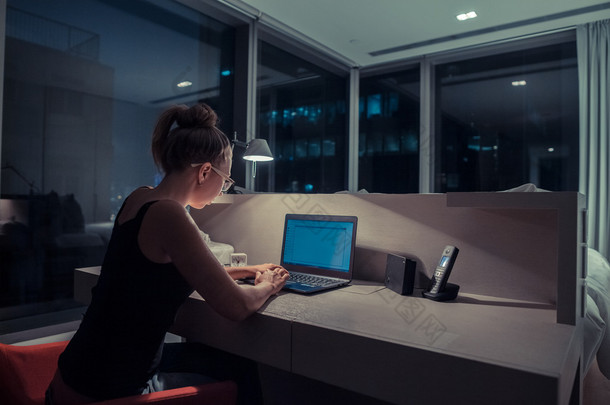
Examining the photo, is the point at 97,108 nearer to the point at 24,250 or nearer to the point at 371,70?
the point at 24,250

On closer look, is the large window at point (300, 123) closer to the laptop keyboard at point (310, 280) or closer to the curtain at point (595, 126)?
the laptop keyboard at point (310, 280)

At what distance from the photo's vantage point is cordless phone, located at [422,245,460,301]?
1283 millimetres

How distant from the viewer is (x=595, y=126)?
3.69m

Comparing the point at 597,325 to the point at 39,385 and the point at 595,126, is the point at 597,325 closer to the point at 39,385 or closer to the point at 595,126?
the point at 39,385

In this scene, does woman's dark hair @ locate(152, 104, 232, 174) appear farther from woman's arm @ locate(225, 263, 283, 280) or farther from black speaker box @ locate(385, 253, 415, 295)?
black speaker box @ locate(385, 253, 415, 295)

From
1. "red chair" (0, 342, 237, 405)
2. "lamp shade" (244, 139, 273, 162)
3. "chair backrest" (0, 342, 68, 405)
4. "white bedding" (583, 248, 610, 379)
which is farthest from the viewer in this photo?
"lamp shade" (244, 139, 273, 162)

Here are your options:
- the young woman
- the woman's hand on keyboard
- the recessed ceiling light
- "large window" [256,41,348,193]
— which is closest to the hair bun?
the young woman

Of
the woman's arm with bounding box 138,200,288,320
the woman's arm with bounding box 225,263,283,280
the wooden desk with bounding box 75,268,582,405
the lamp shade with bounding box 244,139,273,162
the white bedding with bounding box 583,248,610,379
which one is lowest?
the white bedding with bounding box 583,248,610,379

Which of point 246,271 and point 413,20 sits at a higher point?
point 413,20

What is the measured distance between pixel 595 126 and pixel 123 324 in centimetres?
423

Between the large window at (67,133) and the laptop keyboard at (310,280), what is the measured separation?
1.48m

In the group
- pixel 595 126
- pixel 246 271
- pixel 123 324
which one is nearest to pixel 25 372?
pixel 123 324

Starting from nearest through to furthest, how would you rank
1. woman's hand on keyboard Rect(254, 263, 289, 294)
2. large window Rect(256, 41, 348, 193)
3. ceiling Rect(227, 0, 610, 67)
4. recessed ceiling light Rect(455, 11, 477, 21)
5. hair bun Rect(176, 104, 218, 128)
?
hair bun Rect(176, 104, 218, 128), woman's hand on keyboard Rect(254, 263, 289, 294), ceiling Rect(227, 0, 610, 67), recessed ceiling light Rect(455, 11, 477, 21), large window Rect(256, 41, 348, 193)

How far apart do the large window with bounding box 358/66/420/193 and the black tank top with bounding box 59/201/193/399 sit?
4062 millimetres
